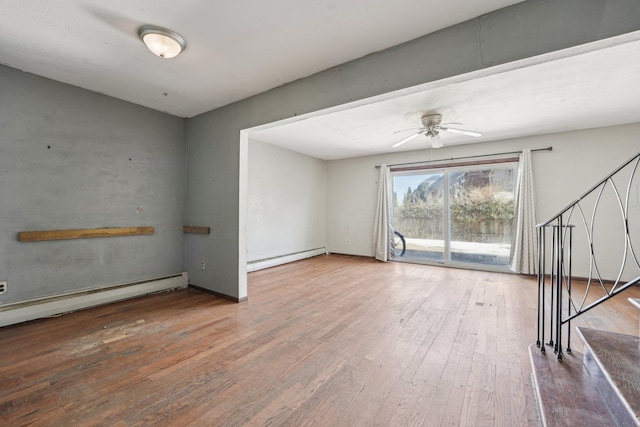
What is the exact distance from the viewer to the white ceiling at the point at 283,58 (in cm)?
182

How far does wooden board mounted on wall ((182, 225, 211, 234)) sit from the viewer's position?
144 inches

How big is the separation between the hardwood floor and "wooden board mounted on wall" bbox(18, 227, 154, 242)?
2.76 ft

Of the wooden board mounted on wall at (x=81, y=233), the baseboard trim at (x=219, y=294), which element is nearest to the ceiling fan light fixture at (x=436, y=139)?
the baseboard trim at (x=219, y=294)

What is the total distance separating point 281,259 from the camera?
562 cm

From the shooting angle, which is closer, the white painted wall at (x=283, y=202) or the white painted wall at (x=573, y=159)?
the white painted wall at (x=573, y=159)

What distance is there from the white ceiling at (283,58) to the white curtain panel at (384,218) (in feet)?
7.02

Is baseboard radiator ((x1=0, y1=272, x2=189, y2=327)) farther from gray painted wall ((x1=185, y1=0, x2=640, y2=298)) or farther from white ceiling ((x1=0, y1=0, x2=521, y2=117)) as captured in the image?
white ceiling ((x1=0, y1=0, x2=521, y2=117))

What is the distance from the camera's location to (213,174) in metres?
3.65

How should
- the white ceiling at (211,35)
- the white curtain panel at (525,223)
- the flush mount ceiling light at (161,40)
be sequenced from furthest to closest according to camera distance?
the white curtain panel at (525,223), the flush mount ceiling light at (161,40), the white ceiling at (211,35)

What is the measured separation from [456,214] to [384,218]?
1469 mm

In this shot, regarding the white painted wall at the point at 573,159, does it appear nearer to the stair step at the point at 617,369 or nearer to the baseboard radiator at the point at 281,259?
the baseboard radiator at the point at 281,259

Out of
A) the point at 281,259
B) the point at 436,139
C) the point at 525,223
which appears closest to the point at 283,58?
the point at 436,139

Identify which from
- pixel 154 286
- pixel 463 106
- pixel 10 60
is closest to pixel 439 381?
pixel 463 106

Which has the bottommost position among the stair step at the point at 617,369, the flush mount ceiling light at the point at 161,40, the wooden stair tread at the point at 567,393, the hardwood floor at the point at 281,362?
the hardwood floor at the point at 281,362
